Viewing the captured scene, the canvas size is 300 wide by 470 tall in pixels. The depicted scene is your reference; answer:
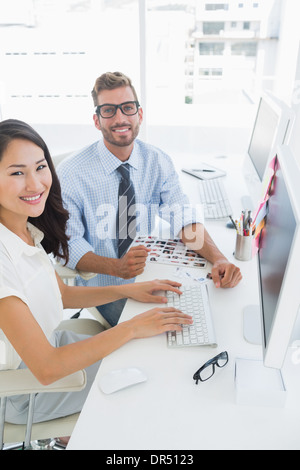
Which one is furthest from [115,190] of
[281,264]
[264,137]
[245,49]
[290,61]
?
[245,49]

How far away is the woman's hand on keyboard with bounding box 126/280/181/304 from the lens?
1.21 m

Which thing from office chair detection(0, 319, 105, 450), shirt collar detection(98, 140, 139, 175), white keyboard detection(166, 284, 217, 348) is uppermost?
shirt collar detection(98, 140, 139, 175)

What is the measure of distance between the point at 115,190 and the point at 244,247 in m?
0.61

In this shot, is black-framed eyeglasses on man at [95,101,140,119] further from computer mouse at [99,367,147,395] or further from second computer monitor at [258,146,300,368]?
computer mouse at [99,367,147,395]

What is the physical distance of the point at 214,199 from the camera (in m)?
2.00

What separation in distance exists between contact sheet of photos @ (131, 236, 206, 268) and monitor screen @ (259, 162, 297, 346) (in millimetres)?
364

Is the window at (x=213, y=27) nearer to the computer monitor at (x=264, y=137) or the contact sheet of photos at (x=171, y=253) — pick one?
the computer monitor at (x=264, y=137)

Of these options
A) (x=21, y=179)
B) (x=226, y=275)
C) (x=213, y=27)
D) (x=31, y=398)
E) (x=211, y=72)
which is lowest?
(x=31, y=398)

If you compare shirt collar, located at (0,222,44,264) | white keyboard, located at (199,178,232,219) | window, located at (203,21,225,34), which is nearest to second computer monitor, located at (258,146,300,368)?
shirt collar, located at (0,222,44,264)

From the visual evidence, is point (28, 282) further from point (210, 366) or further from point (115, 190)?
point (115, 190)
